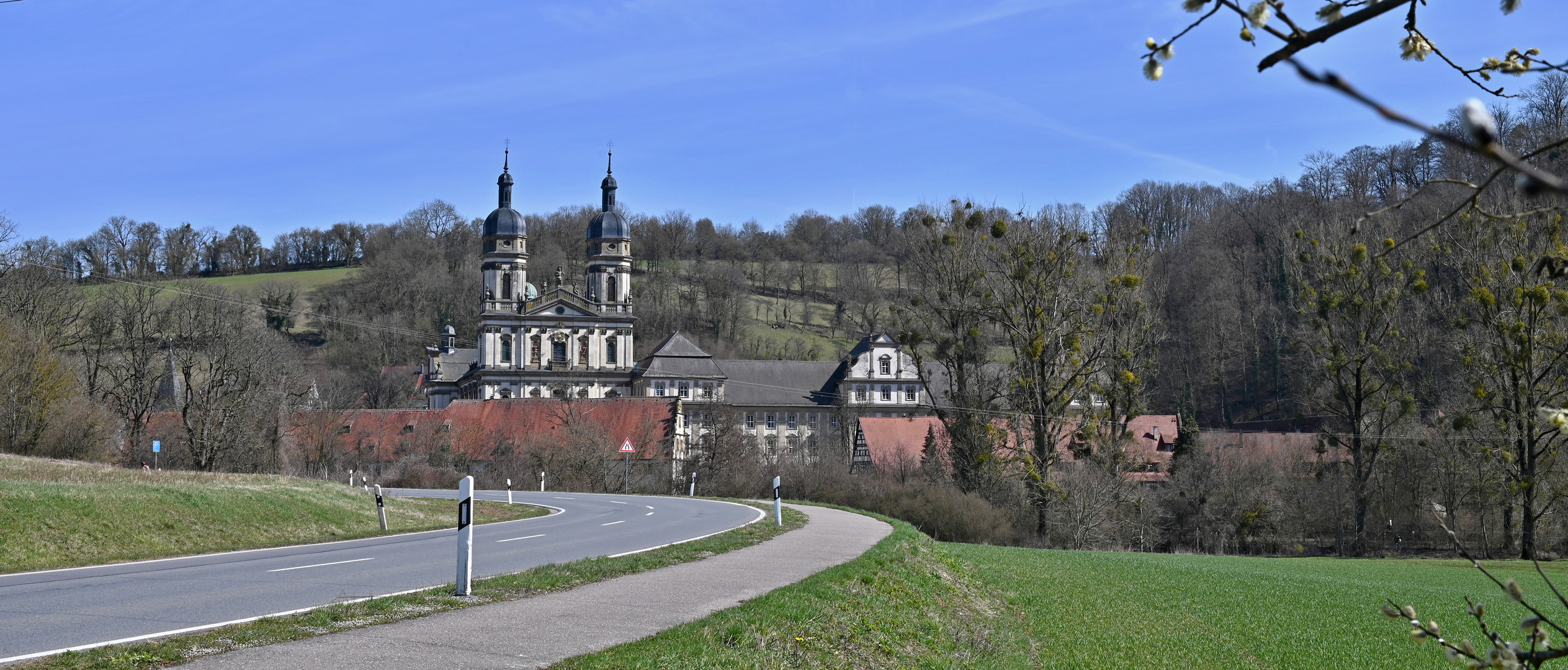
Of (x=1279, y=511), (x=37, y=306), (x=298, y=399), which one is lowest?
(x=1279, y=511)

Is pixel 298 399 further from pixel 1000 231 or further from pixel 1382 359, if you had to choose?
pixel 1382 359

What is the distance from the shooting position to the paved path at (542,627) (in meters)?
7.11

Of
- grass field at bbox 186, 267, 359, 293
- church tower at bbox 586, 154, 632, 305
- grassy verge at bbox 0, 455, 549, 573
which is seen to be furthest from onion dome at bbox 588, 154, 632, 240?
grassy verge at bbox 0, 455, 549, 573

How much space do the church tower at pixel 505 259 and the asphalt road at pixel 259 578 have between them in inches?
3442

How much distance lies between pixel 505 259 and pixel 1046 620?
100312 mm

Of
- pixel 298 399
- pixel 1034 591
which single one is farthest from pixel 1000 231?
pixel 298 399

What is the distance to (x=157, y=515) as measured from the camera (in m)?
18.8

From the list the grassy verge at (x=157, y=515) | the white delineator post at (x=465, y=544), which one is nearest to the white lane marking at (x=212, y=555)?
the grassy verge at (x=157, y=515)

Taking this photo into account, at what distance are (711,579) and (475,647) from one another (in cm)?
522

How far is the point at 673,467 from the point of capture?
55375 millimetres

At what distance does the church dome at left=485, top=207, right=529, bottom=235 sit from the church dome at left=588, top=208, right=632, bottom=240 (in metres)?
7.33

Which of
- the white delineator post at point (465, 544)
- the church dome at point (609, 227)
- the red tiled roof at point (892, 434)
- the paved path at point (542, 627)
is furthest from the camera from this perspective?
the church dome at point (609, 227)

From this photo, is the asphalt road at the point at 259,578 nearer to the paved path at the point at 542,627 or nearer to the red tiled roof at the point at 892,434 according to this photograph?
the paved path at the point at 542,627

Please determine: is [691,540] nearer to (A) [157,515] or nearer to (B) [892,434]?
(A) [157,515]
